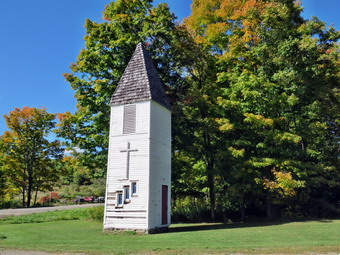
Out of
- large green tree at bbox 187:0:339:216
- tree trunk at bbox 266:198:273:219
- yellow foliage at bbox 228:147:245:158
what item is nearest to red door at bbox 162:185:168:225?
large green tree at bbox 187:0:339:216

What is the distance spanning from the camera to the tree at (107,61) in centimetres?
2052

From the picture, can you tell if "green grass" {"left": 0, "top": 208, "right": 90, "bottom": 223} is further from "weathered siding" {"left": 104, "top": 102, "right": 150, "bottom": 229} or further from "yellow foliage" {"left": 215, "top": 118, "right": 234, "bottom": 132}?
"yellow foliage" {"left": 215, "top": 118, "right": 234, "bottom": 132}

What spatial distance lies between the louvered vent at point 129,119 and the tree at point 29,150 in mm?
27197

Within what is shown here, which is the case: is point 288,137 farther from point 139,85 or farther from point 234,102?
point 139,85

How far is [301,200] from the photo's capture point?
20.7m

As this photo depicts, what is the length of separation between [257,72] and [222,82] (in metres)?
2.70

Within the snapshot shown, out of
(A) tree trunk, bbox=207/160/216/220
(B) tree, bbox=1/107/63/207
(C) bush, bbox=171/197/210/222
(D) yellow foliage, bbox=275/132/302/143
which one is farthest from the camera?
(B) tree, bbox=1/107/63/207

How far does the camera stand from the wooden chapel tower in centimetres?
1448

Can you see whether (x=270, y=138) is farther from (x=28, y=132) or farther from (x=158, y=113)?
(x=28, y=132)

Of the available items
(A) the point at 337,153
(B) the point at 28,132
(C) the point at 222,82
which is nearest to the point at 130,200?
(C) the point at 222,82

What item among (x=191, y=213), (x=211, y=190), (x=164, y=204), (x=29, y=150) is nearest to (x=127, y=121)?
(x=164, y=204)

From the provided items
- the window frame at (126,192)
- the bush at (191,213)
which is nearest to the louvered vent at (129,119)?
the window frame at (126,192)

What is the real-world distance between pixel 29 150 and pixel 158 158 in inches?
1151

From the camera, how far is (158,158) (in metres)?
15.6
